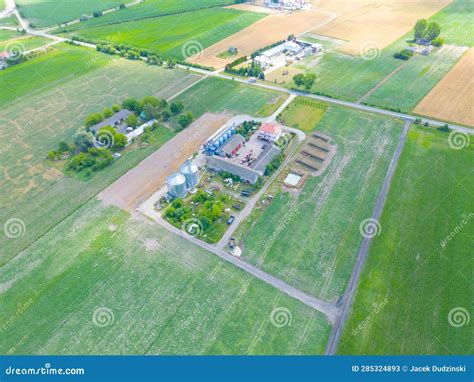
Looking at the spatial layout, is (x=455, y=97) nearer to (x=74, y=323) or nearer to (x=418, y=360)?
(x=418, y=360)

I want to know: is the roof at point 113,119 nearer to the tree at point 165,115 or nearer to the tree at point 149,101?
the tree at point 149,101

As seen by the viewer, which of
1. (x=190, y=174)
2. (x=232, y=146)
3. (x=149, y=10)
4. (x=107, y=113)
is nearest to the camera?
(x=190, y=174)

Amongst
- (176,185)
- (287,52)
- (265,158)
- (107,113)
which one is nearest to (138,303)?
(176,185)

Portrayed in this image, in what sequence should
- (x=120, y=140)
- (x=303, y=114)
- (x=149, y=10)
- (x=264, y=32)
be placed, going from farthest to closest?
1. (x=149, y=10)
2. (x=264, y=32)
3. (x=303, y=114)
4. (x=120, y=140)

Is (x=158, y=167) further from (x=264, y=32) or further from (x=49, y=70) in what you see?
(x=264, y=32)

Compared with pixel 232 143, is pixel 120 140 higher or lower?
higher

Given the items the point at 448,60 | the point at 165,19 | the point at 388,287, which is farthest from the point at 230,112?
the point at 165,19
